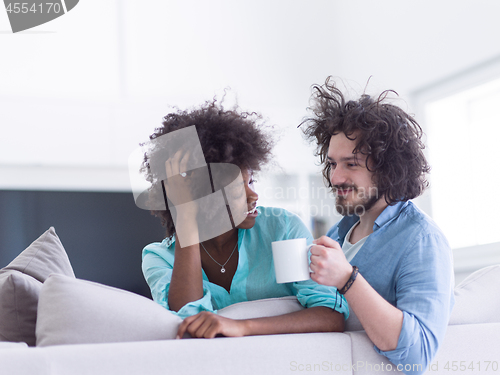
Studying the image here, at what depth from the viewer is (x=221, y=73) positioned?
363 centimetres

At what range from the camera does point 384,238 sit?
49.3 inches

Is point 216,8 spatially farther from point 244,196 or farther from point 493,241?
point 244,196

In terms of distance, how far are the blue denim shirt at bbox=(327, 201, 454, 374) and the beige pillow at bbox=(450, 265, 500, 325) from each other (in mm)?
60

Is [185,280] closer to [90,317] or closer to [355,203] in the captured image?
[90,317]

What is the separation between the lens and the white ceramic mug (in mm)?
1033

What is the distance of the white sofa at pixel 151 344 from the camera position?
811mm

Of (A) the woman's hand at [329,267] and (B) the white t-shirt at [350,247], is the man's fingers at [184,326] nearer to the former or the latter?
(A) the woman's hand at [329,267]

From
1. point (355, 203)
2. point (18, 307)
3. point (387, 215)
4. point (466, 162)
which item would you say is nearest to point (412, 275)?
point (387, 215)

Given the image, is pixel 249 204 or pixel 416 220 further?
pixel 249 204

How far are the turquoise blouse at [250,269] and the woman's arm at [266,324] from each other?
0.12 meters

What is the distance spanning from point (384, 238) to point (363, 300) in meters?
0.29

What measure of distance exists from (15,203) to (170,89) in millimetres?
1210

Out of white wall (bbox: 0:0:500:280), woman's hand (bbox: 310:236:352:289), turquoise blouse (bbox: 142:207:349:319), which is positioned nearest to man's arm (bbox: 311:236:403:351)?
woman's hand (bbox: 310:236:352:289)

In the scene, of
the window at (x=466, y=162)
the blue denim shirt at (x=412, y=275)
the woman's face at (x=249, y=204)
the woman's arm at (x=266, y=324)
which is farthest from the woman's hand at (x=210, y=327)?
the window at (x=466, y=162)
